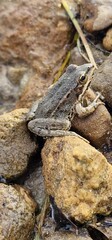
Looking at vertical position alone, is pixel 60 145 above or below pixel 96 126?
above

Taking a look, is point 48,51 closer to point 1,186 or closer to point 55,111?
point 55,111

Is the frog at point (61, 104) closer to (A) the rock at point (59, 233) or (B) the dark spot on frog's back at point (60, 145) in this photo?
(B) the dark spot on frog's back at point (60, 145)

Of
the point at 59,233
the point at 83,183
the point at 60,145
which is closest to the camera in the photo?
the point at 83,183

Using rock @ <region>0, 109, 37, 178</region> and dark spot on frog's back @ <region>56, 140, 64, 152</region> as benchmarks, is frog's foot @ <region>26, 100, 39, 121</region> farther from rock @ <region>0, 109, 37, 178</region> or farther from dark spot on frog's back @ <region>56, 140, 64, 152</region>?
dark spot on frog's back @ <region>56, 140, 64, 152</region>

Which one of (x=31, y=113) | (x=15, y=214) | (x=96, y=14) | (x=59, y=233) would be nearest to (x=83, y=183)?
(x=59, y=233)

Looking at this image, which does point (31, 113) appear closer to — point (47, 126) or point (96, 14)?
point (47, 126)

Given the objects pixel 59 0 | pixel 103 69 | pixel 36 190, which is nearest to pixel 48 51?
pixel 59 0
